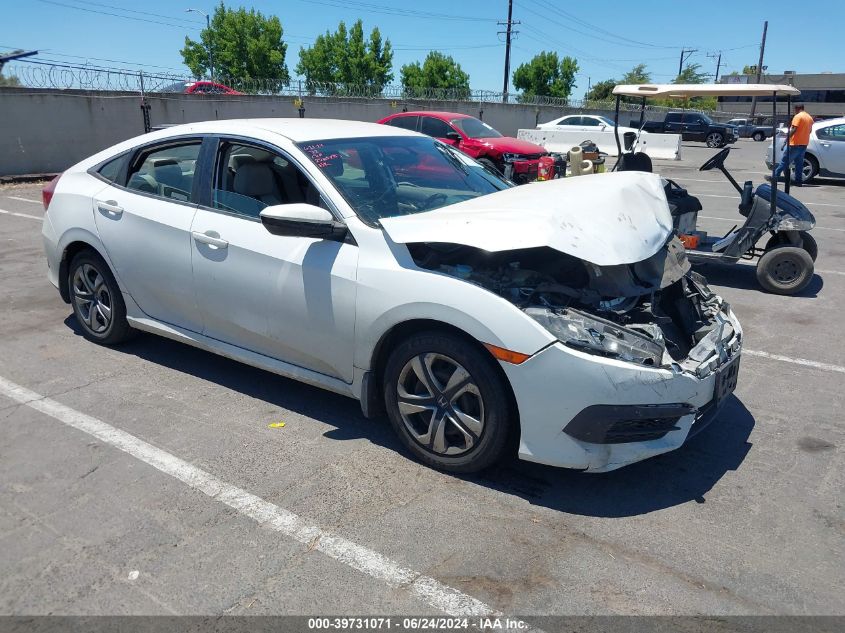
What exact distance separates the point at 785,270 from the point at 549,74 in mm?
66186

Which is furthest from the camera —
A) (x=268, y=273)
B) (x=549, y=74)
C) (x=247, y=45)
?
(x=549, y=74)

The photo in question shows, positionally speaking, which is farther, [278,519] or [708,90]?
[708,90]

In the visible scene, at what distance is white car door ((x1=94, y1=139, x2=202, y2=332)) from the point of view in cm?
448

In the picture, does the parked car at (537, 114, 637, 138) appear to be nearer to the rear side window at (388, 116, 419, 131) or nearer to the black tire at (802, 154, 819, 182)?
the black tire at (802, 154, 819, 182)

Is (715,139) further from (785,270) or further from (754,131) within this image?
(785,270)

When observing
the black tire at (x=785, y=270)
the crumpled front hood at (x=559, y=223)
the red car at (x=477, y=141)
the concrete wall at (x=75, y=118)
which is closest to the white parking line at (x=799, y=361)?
the crumpled front hood at (x=559, y=223)

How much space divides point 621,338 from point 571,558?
1049mm

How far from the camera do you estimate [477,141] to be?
15.9m

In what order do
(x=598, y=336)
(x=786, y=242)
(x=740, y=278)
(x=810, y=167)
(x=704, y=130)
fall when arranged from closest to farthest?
(x=598, y=336)
(x=786, y=242)
(x=740, y=278)
(x=810, y=167)
(x=704, y=130)

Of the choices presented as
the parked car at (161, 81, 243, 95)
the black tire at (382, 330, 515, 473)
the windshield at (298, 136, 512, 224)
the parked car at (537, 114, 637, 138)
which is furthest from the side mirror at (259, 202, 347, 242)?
the parked car at (537, 114, 637, 138)

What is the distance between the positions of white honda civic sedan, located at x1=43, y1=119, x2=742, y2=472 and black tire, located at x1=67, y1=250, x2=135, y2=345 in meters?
0.03

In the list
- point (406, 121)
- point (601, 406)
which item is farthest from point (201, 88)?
point (601, 406)

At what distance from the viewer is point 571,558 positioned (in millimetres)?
2953

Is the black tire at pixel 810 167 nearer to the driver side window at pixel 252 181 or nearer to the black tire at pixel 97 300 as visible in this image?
the driver side window at pixel 252 181
